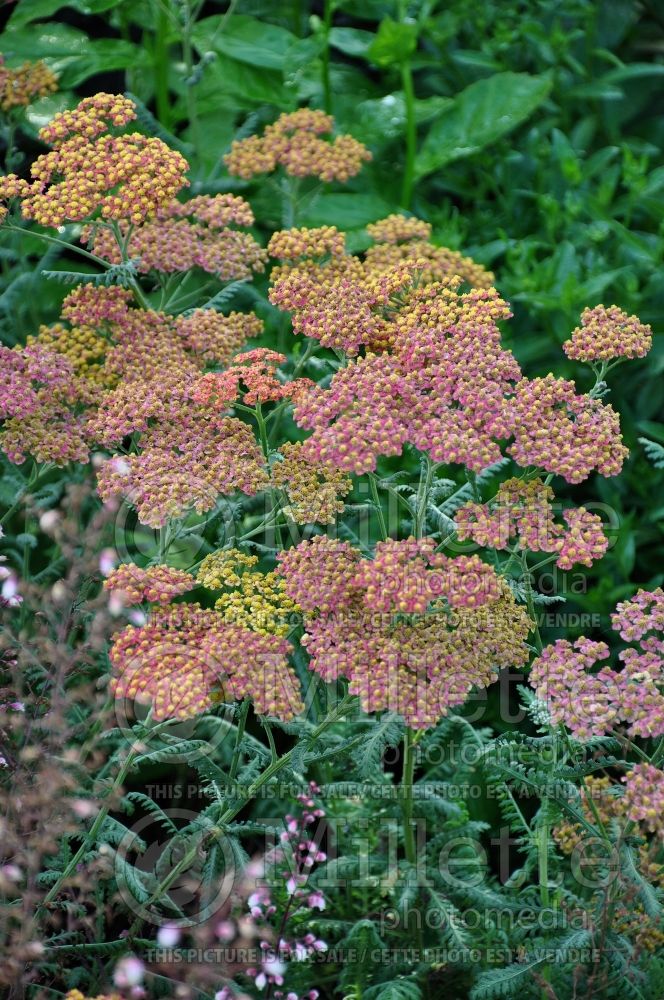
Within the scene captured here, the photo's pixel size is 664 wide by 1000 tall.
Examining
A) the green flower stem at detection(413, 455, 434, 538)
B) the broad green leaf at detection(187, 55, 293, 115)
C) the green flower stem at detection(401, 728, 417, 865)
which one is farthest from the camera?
the broad green leaf at detection(187, 55, 293, 115)

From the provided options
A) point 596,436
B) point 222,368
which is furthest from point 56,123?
point 596,436

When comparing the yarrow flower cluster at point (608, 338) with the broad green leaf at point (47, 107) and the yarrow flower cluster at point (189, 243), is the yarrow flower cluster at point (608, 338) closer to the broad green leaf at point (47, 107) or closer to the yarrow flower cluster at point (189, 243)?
the yarrow flower cluster at point (189, 243)

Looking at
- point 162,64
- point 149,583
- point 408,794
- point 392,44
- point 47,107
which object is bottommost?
point 408,794

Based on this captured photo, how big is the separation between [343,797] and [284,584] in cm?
57

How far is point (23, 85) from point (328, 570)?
4.26 feet

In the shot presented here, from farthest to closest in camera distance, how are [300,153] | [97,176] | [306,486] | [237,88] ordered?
[237,88] < [300,153] < [97,176] < [306,486]

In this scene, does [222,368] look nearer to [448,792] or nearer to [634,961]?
[448,792]

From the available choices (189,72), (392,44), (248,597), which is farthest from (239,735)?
(392,44)

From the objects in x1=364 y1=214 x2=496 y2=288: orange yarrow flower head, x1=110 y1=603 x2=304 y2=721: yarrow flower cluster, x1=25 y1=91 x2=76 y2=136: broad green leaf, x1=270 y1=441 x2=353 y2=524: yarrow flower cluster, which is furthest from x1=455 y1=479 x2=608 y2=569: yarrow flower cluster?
x1=25 y1=91 x2=76 y2=136: broad green leaf

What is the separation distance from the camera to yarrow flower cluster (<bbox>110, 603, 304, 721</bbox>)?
1525mm

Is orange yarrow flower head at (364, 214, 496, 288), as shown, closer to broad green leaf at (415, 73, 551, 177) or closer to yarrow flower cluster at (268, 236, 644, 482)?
yarrow flower cluster at (268, 236, 644, 482)

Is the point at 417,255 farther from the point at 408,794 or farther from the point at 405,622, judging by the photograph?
the point at 408,794

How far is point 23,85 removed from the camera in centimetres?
238

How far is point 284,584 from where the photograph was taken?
1.67 m
